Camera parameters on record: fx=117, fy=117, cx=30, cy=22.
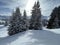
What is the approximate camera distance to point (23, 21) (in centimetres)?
2497

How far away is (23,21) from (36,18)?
10.7 feet

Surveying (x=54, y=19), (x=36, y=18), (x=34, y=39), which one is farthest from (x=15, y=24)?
(x=34, y=39)

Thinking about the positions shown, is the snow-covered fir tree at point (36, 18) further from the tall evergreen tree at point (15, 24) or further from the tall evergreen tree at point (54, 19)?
the tall evergreen tree at point (54, 19)

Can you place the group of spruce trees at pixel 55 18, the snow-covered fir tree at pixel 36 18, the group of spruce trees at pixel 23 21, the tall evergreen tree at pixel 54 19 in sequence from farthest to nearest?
the tall evergreen tree at pixel 54 19, the group of spruce trees at pixel 55 18, the snow-covered fir tree at pixel 36 18, the group of spruce trees at pixel 23 21

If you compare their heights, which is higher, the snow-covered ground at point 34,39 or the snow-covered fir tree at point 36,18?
the snow-covered fir tree at point 36,18

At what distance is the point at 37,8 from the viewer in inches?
1059

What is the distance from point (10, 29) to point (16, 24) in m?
1.84

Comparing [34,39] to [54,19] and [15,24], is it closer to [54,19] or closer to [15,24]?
[15,24]

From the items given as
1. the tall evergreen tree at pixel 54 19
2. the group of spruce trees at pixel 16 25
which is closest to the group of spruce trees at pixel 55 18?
the tall evergreen tree at pixel 54 19

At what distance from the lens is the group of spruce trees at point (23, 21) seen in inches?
879

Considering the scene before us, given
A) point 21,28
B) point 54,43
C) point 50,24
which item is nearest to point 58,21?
point 50,24

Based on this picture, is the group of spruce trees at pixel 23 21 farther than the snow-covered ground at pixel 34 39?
Yes

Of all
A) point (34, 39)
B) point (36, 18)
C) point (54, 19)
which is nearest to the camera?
point (34, 39)

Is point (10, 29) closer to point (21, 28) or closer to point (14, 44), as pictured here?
point (21, 28)
